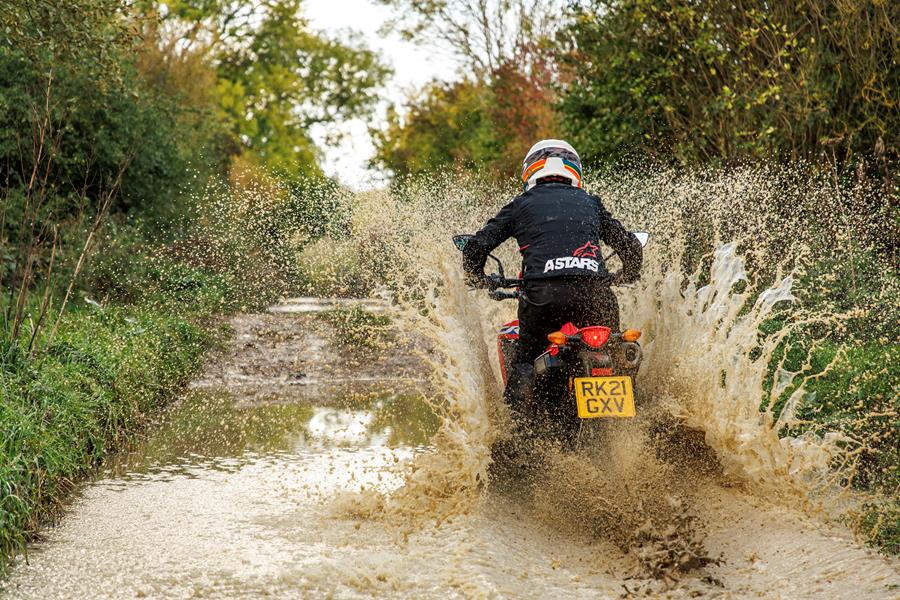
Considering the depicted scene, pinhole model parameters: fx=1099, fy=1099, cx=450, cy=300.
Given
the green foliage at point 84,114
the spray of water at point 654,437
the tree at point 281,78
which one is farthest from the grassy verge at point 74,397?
the tree at point 281,78

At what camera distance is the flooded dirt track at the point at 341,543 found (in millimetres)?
5258

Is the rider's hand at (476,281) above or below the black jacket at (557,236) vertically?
below

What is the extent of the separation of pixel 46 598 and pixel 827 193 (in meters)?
11.1

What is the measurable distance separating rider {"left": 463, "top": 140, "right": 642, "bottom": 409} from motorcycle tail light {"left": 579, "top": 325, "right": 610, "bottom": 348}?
32 centimetres

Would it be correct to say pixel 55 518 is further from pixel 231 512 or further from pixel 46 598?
pixel 46 598

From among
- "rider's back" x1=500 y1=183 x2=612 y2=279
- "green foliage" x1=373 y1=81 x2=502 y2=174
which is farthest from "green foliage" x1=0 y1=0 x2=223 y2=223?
"green foliage" x1=373 y1=81 x2=502 y2=174

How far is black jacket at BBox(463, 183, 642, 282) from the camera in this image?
21.4 feet

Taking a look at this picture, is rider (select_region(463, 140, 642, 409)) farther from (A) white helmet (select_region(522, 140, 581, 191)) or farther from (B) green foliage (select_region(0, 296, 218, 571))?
(B) green foliage (select_region(0, 296, 218, 571))

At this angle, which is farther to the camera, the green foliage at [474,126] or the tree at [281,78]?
the tree at [281,78]

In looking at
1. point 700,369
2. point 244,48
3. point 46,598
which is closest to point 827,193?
point 700,369

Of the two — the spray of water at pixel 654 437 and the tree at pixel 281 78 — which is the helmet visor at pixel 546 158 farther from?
the tree at pixel 281 78

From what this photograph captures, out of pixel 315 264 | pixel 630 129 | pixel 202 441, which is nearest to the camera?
pixel 202 441

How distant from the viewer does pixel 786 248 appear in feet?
44.8

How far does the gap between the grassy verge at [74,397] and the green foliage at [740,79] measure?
25.3 feet
